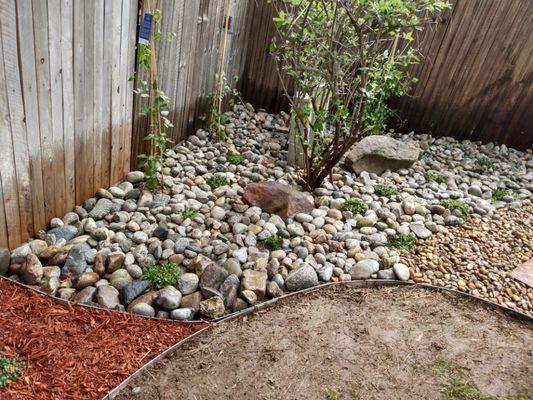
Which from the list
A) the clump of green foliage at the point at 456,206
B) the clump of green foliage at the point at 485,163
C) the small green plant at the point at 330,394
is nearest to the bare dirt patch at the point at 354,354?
the small green plant at the point at 330,394

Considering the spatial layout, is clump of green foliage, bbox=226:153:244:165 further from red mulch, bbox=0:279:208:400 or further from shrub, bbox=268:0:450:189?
red mulch, bbox=0:279:208:400

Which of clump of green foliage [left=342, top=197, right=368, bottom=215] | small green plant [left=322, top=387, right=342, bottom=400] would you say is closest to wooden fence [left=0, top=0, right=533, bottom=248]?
clump of green foliage [left=342, top=197, right=368, bottom=215]

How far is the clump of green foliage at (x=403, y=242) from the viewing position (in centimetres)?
300

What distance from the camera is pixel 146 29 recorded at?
2844mm

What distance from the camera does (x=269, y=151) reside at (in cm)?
437

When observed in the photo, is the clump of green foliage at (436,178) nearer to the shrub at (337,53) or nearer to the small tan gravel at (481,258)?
the small tan gravel at (481,258)

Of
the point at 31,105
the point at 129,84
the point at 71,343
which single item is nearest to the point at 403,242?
the point at 71,343

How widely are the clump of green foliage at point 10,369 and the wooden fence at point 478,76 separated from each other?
17.1 feet

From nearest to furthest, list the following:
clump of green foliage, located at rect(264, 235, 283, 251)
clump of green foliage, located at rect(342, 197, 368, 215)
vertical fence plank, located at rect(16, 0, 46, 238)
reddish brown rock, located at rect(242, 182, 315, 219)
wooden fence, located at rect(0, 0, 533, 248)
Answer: vertical fence plank, located at rect(16, 0, 46, 238) < wooden fence, located at rect(0, 0, 533, 248) < clump of green foliage, located at rect(264, 235, 283, 251) < reddish brown rock, located at rect(242, 182, 315, 219) < clump of green foliage, located at rect(342, 197, 368, 215)

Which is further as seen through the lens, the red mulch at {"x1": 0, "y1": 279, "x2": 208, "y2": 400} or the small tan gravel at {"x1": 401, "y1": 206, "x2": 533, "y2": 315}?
the small tan gravel at {"x1": 401, "y1": 206, "x2": 533, "y2": 315}

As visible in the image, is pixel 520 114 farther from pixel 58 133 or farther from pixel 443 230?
pixel 58 133

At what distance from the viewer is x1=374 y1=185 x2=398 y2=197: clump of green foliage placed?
371cm

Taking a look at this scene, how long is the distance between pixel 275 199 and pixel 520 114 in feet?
13.0

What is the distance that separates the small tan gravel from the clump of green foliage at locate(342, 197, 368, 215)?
1.86 feet
